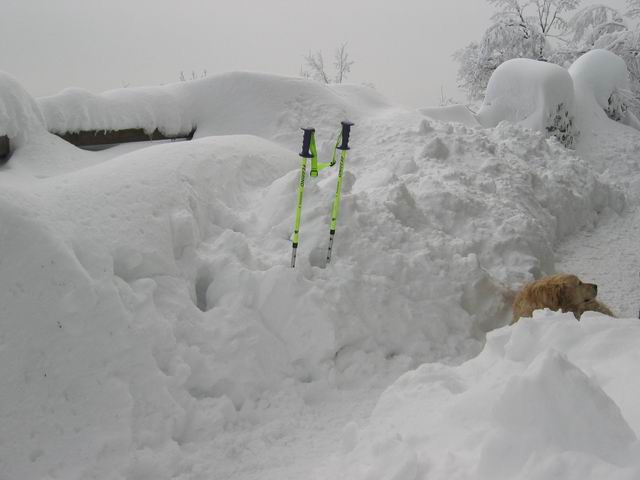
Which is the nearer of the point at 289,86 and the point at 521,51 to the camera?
the point at 289,86

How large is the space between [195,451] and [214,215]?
2.18 metres

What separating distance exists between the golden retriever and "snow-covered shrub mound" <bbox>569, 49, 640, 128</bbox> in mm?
12722

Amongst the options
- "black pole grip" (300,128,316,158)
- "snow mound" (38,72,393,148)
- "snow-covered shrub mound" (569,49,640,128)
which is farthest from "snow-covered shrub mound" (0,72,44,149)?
"snow-covered shrub mound" (569,49,640,128)

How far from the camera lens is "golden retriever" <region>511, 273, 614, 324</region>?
4145 mm

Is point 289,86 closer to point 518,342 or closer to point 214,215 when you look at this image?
point 214,215

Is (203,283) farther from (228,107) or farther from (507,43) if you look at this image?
(507,43)

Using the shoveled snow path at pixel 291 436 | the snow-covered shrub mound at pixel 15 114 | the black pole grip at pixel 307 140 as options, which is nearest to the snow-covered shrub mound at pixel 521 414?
the shoveled snow path at pixel 291 436

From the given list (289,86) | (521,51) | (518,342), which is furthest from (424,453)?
(521,51)

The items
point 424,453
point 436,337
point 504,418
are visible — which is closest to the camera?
point 504,418

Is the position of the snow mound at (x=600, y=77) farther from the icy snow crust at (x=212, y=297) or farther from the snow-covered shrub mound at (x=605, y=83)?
the icy snow crust at (x=212, y=297)

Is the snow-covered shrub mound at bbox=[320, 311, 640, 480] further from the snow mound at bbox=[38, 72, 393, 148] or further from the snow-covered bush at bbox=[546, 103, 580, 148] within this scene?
the snow-covered bush at bbox=[546, 103, 580, 148]

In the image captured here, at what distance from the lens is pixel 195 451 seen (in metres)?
3.08

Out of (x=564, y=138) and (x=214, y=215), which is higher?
(x=214, y=215)

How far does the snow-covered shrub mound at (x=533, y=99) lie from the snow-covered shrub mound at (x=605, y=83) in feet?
8.50
